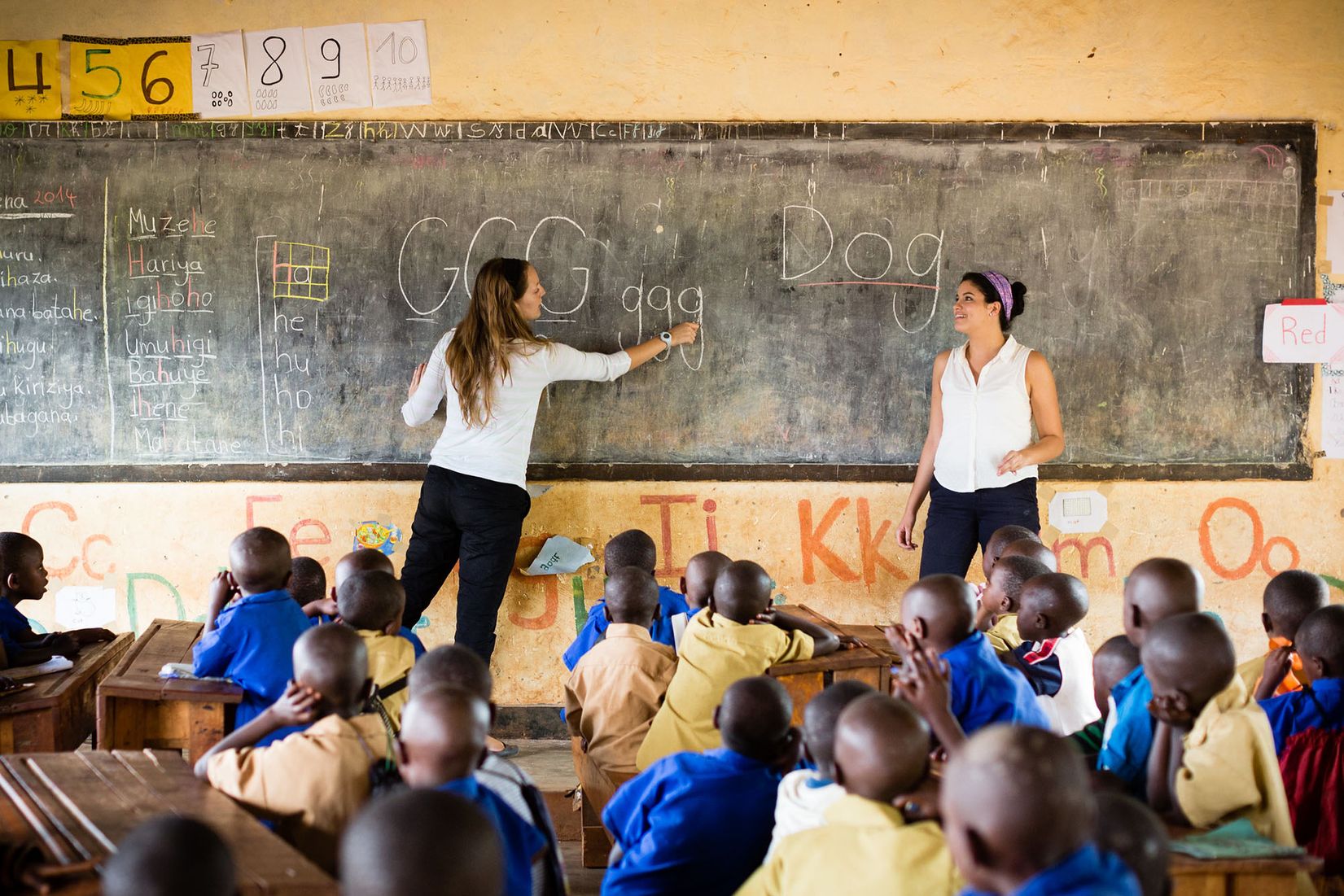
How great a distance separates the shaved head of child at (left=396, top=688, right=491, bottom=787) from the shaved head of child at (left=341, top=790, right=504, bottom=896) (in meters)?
0.34

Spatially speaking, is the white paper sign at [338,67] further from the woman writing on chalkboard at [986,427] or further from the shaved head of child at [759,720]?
the shaved head of child at [759,720]

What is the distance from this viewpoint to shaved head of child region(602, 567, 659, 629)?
2.79m

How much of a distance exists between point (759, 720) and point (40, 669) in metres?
1.84

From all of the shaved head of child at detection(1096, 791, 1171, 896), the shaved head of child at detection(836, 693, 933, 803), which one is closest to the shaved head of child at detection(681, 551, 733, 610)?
the shaved head of child at detection(836, 693, 933, 803)

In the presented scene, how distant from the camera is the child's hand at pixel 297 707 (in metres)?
1.83

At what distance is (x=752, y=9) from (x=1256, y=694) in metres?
2.88

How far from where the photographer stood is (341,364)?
416 cm

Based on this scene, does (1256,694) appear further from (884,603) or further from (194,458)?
(194,458)

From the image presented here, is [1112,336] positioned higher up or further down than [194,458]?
higher up

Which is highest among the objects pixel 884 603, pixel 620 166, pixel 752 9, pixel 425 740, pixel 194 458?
pixel 752 9

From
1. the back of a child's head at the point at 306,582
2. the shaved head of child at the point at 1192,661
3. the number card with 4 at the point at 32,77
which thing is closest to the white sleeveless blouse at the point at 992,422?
the shaved head of child at the point at 1192,661

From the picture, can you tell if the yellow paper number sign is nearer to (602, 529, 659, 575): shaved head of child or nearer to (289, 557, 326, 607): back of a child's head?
(289, 557, 326, 607): back of a child's head

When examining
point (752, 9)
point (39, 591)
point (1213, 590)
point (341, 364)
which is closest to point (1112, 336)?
point (1213, 590)

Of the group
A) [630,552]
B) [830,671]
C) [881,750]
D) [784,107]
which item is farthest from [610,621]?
[784,107]
